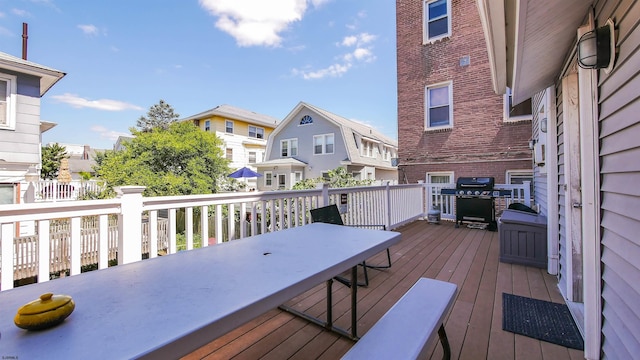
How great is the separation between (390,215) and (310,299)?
3.32 meters


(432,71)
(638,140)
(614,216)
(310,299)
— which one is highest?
(432,71)

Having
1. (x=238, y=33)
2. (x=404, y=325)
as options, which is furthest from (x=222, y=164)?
(x=404, y=325)

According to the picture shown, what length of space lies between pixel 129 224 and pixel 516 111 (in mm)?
8195

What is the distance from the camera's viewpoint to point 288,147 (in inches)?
645

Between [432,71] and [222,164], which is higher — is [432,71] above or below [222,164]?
above

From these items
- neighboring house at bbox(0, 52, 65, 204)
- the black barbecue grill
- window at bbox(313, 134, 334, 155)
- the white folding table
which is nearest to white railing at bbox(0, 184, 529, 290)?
the white folding table

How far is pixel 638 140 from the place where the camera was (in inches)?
44.6

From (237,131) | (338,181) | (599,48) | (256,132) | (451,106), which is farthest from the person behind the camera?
(256,132)

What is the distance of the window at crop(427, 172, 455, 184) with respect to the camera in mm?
7561

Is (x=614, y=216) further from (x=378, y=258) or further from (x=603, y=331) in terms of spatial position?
(x=378, y=258)

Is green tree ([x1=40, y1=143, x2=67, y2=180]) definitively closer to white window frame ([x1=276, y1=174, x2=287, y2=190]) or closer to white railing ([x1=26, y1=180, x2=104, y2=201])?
white railing ([x1=26, y1=180, x2=104, y2=201])

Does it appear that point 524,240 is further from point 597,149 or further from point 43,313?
point 43,313

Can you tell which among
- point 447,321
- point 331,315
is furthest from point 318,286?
point 447,321

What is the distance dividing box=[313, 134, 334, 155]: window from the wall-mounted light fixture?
44.3ft
